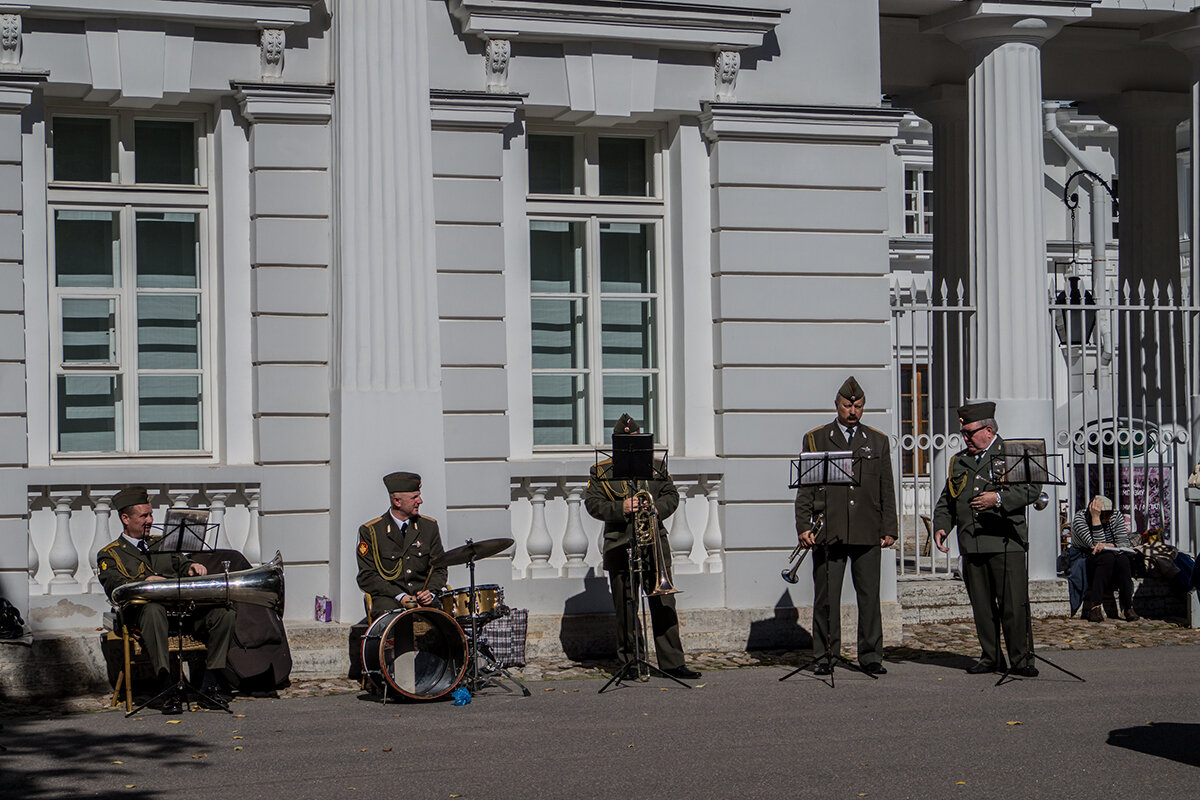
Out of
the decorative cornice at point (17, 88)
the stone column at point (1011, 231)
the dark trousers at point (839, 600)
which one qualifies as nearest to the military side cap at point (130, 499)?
the decorative cornice at point (17, 88)

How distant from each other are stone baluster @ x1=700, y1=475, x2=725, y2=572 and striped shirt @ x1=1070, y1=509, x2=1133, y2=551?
3711 mm

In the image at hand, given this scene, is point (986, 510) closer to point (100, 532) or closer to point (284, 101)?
point (284, 101)

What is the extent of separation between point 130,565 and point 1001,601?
5.77 meters

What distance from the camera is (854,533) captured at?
39.9 feet

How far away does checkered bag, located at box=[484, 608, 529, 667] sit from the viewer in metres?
12.4

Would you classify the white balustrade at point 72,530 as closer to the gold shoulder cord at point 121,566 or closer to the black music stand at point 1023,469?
the gold shoulder cord at point 121,566

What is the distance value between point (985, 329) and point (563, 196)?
155 inches

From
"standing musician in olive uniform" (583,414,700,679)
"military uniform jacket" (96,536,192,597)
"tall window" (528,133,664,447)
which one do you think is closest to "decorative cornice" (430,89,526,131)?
"tall window" (528,133,664,447)

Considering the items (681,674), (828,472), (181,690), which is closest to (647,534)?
(681,674)

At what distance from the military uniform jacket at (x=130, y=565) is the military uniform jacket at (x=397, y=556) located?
1151 millimetres

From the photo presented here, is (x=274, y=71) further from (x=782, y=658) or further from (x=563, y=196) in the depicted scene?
(x=782, y=658)

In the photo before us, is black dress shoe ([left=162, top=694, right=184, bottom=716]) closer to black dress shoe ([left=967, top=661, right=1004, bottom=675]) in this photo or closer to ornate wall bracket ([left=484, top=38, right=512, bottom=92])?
ornate wall bracket ([left=484, top=38, right=512, bottom=92])

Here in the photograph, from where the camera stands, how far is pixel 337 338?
489 inches

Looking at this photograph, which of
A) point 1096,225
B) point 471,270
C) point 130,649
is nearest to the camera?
point 130,649
